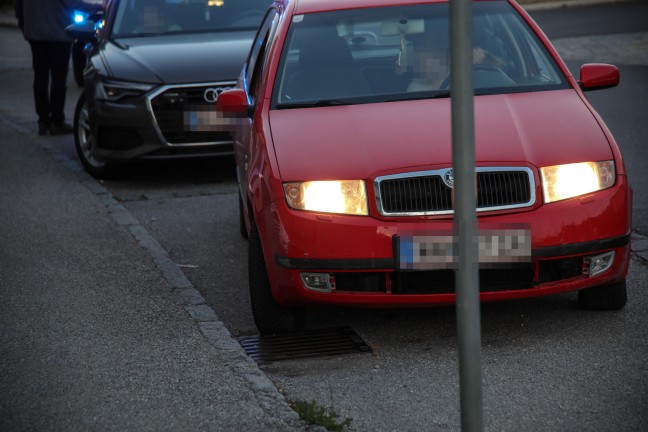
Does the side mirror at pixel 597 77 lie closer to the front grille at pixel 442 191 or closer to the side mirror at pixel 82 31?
the front grille at pixel 442 191

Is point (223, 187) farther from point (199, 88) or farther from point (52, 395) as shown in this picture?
point (52, 395)

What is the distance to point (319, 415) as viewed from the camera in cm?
463

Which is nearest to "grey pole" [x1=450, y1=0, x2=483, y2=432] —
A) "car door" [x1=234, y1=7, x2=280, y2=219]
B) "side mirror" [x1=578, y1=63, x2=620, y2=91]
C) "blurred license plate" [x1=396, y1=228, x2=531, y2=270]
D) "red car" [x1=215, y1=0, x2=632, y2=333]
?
"red car" [x1=215, y1=0, x2=632, y2=333]

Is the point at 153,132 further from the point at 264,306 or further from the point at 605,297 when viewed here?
the point at 605,297

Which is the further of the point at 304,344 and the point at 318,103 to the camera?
the point at 318,103

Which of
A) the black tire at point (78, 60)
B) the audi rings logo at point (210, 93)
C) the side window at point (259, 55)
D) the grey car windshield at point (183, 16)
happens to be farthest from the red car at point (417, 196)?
the black tire at point (78, 60)

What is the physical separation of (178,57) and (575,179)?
5.59m

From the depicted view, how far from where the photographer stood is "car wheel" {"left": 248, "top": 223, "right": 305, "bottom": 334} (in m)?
5.89

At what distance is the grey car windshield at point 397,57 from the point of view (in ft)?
21.4

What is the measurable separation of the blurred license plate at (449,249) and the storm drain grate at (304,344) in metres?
0.65

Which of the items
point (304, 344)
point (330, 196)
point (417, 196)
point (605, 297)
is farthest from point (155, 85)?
point (605, 297)

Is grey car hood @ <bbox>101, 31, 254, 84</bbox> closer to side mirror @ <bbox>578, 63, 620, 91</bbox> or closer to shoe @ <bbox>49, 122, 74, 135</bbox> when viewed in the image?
shoe @ <bbox>49, 122, 74, 135</bbox>

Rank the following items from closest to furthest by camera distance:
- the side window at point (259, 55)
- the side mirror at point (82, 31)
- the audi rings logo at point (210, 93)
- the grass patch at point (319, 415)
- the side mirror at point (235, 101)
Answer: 1. the grass patch at point (319, 415)
2. the side mirror at point (235, 101)
3. the side window at point (259, 55)
4. the audi rings logo at point (210, 93)
5. the side mirror at point (82, 31)

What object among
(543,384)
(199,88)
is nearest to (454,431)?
(543,384)
